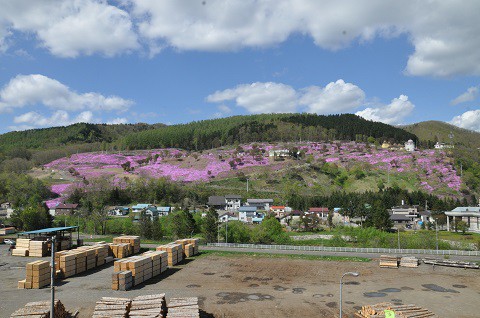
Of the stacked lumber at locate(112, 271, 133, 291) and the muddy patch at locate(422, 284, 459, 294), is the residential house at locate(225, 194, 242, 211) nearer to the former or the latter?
the muddy patch at locate(422, 284, 459, 294)

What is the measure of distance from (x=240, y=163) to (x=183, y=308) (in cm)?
9453

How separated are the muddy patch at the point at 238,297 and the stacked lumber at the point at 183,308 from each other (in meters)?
3.94

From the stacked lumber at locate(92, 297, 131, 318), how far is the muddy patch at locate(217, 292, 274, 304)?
20.8 ft

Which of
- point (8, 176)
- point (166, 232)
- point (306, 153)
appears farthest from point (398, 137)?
point (8, 176)

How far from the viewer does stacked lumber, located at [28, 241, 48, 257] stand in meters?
37.5

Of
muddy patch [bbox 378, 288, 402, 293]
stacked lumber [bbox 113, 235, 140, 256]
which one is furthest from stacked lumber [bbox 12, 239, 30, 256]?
muddy patch [bbox 378, 288, 402, 293]

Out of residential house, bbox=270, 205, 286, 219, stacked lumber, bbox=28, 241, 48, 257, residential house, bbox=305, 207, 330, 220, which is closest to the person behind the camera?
stacked lumber, bbox=28, 241, 48, 257

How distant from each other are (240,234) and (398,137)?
5004 inches

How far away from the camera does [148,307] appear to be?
1838 centimetres

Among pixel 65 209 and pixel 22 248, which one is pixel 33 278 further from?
pixel 65 209

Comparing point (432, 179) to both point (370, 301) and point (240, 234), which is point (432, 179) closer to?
point (240, 234)

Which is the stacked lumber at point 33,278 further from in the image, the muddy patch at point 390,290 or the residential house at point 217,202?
the residential house at point 217,202

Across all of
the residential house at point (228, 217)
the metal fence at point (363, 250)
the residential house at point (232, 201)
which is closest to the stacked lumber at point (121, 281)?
the metal fence at point (363, 250)

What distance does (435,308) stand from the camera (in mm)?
21922
